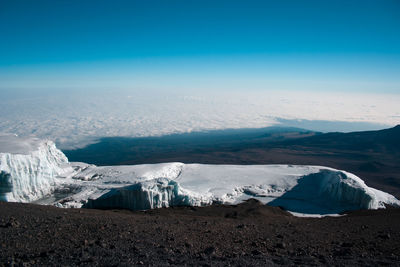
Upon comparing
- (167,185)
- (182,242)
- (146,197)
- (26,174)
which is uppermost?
(182,242)

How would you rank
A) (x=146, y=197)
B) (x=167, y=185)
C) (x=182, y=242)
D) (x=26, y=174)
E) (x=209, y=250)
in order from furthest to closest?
(x=167, y=185), (x=26, y=174), (x=146, y=197), (x=182, y=242), (x=209, y=250)

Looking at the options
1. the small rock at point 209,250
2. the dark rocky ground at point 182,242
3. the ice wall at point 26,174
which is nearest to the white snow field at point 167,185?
the ice wall at point 26,174

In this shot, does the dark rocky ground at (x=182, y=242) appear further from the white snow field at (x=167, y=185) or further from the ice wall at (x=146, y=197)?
the white snow field at (x=167, y=185)

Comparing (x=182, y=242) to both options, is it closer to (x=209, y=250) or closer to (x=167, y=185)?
(x=209, y=250)

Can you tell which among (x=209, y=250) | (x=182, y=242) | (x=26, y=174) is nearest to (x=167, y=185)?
(x=26, y=174)

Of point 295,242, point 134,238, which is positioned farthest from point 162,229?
point 295,242

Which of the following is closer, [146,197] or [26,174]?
[146,197]
